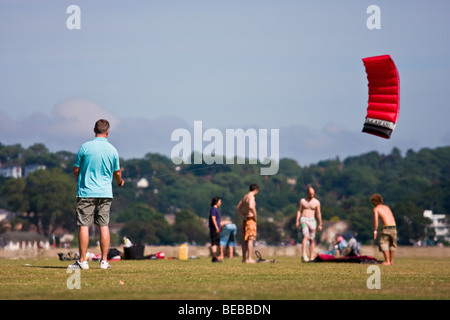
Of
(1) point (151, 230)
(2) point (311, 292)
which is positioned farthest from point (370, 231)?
(2) point (311, 292)

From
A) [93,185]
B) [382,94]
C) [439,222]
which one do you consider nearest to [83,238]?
[93,185]

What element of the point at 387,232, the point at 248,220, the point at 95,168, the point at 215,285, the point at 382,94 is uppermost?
the point at 382,94

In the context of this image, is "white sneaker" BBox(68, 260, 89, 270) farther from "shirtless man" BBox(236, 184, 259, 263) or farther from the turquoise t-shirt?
"shirtless man" BBox(236, 184, 259, 263)

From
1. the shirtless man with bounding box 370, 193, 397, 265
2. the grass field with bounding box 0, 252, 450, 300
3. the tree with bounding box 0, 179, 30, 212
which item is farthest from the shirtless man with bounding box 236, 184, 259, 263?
the tree with bounding box 0, 179, 30, 212

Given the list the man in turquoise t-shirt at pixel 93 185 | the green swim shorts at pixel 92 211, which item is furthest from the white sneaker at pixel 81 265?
the green swim shorts at pixel 92 211

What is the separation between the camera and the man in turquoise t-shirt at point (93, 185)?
1452 centimetres

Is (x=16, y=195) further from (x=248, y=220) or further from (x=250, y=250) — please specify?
(x=250, y=250)

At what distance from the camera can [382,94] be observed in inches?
739

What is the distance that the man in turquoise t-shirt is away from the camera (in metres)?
14.5

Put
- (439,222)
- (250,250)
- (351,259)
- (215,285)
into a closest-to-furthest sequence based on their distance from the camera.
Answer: (215,285) < (351,259) < (250,250) < (439,222)

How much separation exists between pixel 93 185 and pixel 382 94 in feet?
22.4

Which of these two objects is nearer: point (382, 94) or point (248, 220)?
point (382, 94)
